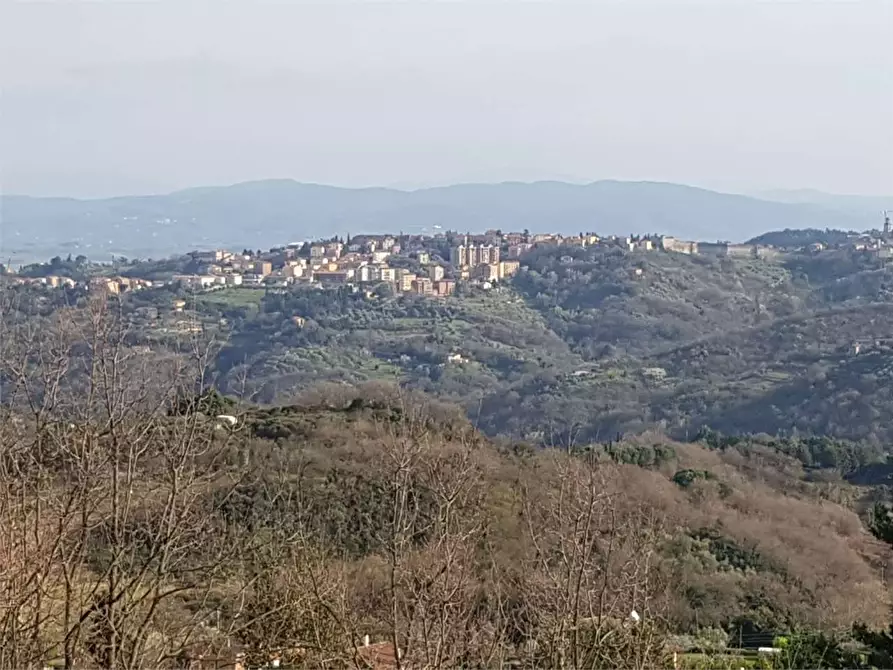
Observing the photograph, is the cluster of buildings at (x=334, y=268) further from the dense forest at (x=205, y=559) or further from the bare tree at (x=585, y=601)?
the bare tree at (x=585, y=601)

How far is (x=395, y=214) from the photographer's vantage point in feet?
448

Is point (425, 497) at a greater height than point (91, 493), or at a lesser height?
lesser

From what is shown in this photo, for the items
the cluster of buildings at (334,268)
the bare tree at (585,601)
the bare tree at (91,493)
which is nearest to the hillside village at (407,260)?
the cluster of buildings at (334,268)

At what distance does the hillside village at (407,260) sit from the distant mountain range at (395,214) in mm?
28714

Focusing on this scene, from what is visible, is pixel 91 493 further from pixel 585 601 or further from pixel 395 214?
pixel 395 214

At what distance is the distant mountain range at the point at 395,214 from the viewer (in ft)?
344

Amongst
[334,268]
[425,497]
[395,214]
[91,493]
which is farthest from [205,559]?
[395,214]

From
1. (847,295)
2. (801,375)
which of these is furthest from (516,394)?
(847,295)

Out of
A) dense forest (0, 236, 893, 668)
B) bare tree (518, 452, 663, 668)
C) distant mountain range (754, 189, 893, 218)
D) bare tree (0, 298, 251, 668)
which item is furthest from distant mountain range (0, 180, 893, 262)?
bare tree (518, 452, 663, 668)

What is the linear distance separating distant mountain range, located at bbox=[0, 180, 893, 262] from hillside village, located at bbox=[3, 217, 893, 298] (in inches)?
1130

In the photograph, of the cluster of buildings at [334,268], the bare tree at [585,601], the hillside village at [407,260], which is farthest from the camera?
the cluster of buildings at [334,268]

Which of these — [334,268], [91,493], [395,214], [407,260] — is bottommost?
[334,268]

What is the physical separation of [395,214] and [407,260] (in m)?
74.0

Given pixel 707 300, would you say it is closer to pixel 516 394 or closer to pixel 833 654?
pixel 516 394
